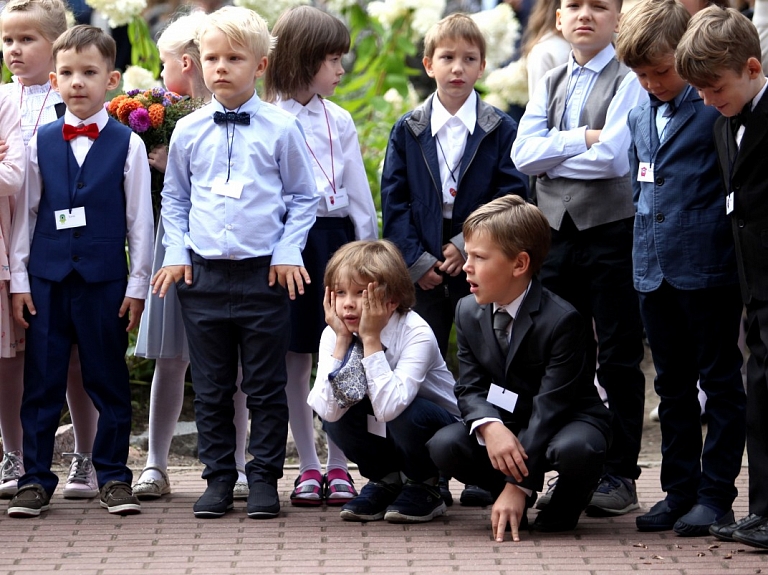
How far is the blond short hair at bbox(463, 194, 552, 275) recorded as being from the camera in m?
4.10

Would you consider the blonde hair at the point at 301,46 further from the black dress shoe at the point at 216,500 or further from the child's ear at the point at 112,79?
the black dress shoe at the point at 216,500

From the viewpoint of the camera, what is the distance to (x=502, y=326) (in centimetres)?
414

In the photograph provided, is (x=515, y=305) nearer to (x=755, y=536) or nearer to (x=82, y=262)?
(x=755, y=536)

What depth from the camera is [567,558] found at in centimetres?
375

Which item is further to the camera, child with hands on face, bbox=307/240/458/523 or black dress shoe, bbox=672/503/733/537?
child with hands on face, bbox=307/240/458/523

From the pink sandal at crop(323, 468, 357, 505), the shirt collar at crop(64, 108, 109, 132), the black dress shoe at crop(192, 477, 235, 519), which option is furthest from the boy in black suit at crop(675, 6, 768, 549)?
the shirt collar at crop(64, 108, 109, 132)

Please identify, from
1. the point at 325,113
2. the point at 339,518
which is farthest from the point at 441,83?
the point at 339,518

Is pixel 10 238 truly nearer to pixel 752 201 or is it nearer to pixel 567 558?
pixel 567 558

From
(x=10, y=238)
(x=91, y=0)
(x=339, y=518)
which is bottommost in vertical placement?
(x=339, y=518)

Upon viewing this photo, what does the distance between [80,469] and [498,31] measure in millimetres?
3419

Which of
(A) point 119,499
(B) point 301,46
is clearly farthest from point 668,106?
(A) point 119,499

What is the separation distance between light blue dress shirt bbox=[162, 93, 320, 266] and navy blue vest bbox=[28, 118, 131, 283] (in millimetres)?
200

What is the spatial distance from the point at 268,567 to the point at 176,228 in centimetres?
136

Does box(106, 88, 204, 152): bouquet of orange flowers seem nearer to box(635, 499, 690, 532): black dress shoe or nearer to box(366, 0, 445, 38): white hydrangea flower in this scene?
box(366, 0, 445, 38): white hydrangea flower
